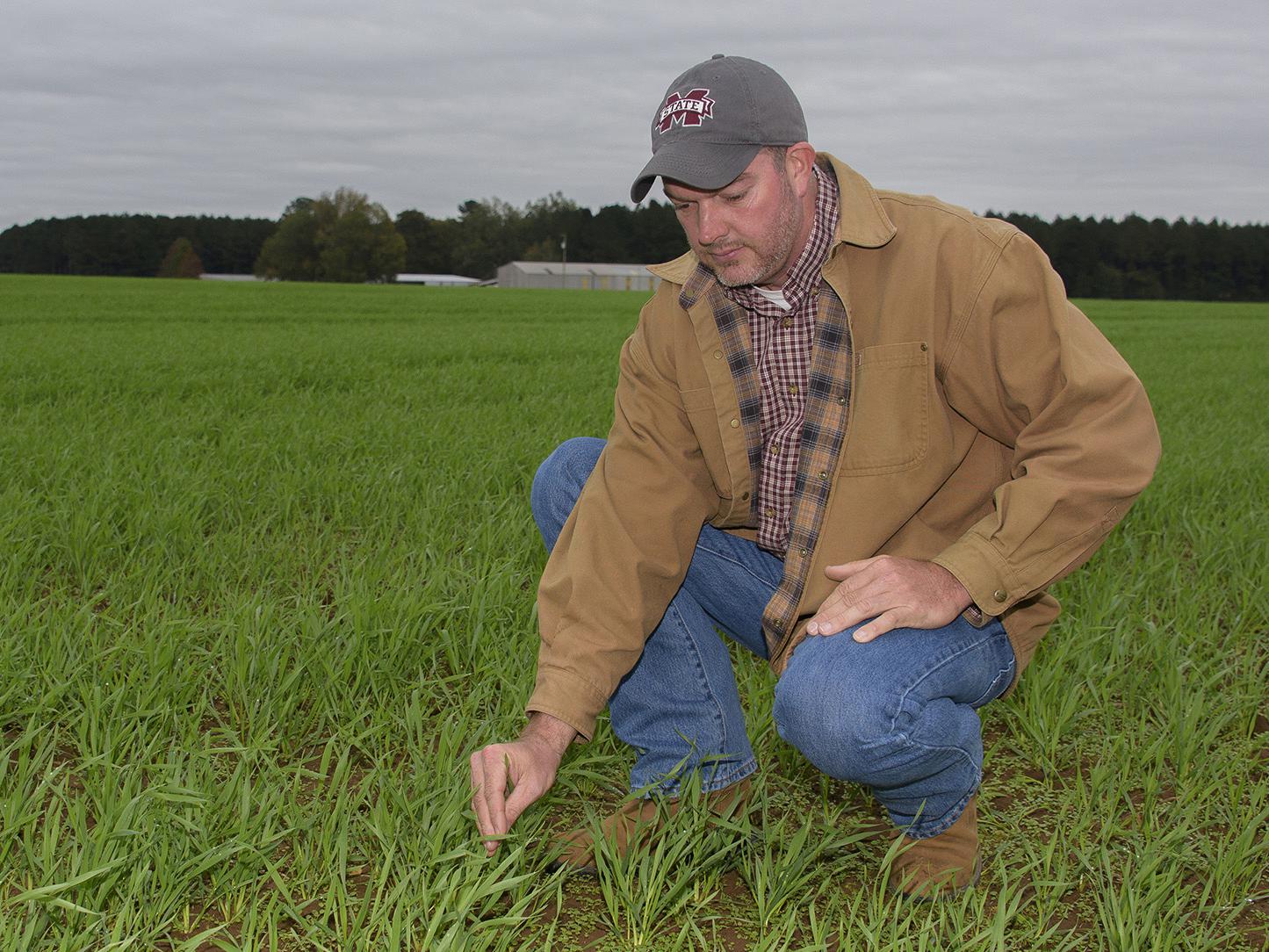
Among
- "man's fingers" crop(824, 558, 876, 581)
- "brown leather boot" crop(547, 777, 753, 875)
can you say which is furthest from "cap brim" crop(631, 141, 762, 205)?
"brown leather boot" crop(547, 777, 753, 875)

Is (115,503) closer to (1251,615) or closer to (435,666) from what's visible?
Answer: (435,666)

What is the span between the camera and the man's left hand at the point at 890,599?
180cm

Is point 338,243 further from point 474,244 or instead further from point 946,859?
point 946,859

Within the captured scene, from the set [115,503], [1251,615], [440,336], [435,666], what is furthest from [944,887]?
[440,336]

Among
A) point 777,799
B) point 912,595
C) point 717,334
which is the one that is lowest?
point 777,799

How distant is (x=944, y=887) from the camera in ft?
6.48

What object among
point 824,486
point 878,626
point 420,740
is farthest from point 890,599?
point 420,740

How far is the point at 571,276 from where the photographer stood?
78625 millimetres

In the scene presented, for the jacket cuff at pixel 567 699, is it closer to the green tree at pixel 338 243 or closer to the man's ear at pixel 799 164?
the man's ear at pixel 799 164

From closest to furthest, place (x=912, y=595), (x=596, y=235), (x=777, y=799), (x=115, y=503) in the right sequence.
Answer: (x=912, y=595)
(x=777, y=799)
(x=115, y=503)
(x=596, y=235)

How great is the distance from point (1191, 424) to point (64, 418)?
21.3 feet

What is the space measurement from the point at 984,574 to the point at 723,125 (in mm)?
832

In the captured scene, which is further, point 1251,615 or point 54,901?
point 1251,615

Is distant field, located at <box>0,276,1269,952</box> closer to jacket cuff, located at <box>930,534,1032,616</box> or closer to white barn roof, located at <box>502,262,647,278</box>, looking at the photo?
jacket cuff, located at <box>930,534,1032,616</box>
